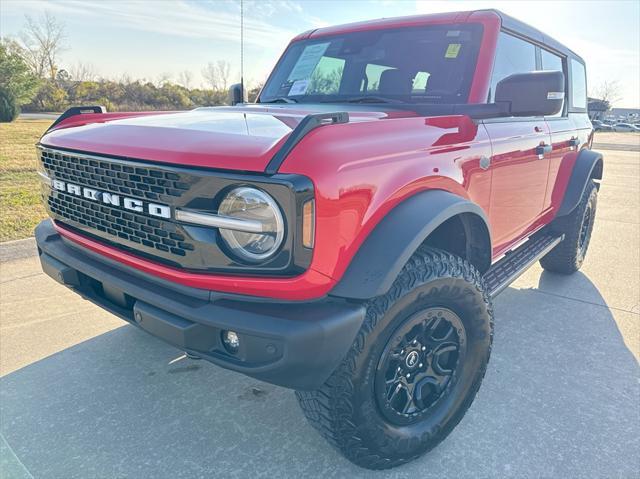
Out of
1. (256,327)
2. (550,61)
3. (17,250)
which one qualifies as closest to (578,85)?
(550,61)

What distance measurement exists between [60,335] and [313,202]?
2.37m

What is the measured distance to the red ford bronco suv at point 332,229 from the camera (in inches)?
62.5

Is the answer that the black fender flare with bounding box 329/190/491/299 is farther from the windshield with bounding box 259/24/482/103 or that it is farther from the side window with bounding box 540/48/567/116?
the side window with bounding box 540/48/567/116

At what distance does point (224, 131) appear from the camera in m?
1.81

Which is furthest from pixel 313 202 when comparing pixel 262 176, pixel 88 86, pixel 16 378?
pixel 88 86

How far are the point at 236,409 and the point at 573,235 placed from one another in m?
3.26

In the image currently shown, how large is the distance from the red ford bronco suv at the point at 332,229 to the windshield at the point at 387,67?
1 centimetres

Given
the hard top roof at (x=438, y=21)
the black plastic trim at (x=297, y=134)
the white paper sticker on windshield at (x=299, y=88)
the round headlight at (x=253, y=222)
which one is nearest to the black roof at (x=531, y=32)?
the hard top roof at (x=438, y=21)

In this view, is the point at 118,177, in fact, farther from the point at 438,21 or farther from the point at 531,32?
the point at 531,32

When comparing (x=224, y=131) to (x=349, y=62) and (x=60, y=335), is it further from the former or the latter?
(x=60, y=335)

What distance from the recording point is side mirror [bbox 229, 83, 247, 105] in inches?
161

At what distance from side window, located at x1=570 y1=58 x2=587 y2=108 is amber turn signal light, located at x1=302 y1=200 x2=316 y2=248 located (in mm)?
3655

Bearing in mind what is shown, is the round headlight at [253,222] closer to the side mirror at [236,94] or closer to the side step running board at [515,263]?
the side step running board at [515,263]

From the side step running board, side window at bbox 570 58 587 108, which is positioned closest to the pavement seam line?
the side step running board
